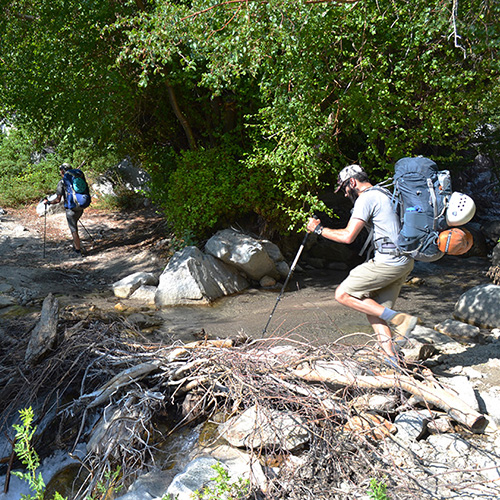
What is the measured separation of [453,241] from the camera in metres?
4.11

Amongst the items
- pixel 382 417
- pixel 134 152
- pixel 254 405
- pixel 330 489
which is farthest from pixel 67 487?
pixel 134 152

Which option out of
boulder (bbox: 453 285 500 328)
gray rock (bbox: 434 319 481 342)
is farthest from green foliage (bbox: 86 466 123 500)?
boulder (bbox: 453 285 500 328)

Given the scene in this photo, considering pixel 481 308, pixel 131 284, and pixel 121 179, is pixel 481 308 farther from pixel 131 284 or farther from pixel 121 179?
pixel 121 179

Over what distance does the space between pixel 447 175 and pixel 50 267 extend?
8.00m

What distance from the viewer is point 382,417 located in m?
3.95

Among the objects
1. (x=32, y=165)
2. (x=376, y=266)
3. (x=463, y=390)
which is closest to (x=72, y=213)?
(x=32, y=165)

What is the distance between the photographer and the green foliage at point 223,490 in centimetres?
301

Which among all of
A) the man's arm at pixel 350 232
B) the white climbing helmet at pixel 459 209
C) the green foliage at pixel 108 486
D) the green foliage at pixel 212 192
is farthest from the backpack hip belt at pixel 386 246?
the green foliage at pixel 212 192

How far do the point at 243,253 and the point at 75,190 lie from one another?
4.25m

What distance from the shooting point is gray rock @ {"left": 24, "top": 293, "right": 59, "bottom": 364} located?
4645mm

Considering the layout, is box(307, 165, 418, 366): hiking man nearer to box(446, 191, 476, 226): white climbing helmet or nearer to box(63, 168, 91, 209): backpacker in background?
box(446, 191, 476, 226): white climbing helmet

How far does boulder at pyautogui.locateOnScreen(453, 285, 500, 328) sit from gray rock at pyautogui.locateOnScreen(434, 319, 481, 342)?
0.57 m

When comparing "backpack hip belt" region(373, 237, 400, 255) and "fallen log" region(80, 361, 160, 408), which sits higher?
"backpack hip belt" region(373, 237, 400, 255)

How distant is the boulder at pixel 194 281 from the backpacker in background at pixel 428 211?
4553 mm
